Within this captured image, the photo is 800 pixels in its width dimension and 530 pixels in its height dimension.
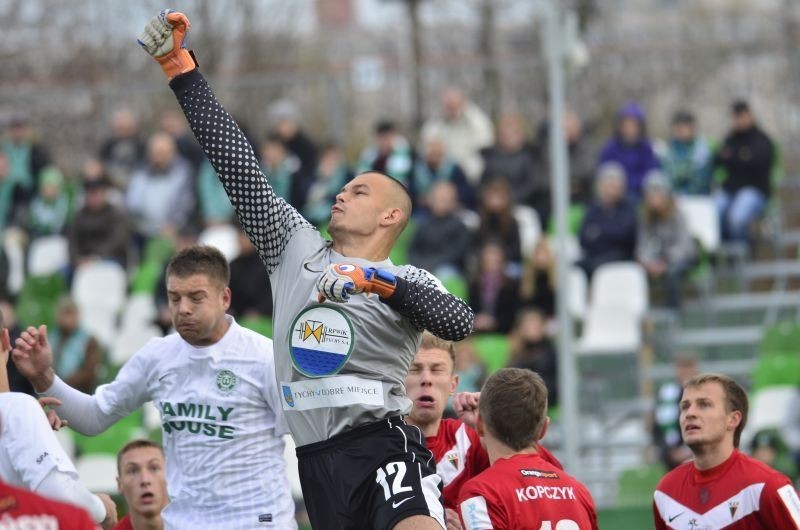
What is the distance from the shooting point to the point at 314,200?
678 inches

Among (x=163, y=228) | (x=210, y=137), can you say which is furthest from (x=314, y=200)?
(x=210, y=137)

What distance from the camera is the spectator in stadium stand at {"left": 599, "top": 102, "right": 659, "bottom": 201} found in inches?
674

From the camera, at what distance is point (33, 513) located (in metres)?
4.49

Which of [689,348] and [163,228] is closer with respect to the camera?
[689,348]

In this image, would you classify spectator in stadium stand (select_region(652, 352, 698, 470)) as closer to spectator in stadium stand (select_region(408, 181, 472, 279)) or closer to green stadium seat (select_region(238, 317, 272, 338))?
spectator in stadium stand (select_region(408, 181, 472, 279))

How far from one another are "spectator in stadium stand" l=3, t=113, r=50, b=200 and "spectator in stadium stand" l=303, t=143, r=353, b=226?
11.6 feet

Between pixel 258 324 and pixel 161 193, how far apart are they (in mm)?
3351

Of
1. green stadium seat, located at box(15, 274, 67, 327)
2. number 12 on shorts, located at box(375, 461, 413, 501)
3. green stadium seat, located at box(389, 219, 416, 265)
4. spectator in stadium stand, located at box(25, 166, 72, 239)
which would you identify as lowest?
number 12 on shorts, located at box(375, 461, 413, 501)

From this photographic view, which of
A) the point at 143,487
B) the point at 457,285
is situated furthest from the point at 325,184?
the point at 143,487

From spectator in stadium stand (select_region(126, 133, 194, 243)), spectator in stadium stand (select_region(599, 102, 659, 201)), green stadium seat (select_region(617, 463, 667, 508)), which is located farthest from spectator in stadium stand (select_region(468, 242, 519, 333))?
spectator in stadium stand (select_region(126, 133, 194, 243))

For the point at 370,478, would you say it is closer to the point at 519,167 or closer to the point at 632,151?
the point at 519,167

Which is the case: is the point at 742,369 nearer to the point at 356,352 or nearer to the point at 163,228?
the point at 163,228

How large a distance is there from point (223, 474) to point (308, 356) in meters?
0.97

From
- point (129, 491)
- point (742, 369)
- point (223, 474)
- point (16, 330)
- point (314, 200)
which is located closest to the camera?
point (223, 474)
